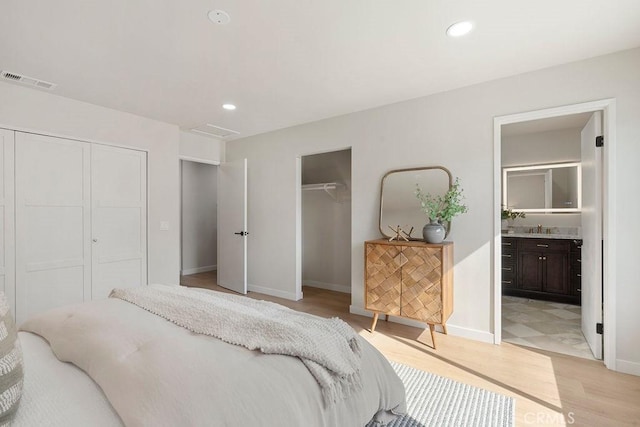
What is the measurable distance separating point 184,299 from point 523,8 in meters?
2.61

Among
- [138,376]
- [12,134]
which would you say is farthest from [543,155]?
[12,134]

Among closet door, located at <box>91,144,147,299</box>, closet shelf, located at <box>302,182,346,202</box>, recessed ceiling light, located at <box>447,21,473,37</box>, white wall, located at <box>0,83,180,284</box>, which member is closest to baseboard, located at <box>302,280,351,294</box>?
closet shelf, located at <box>302,182,346,202</box>

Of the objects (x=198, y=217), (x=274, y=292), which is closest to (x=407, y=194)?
(x=274, y=292)

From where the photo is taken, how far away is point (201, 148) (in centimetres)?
471

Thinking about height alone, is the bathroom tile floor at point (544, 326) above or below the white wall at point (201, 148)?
below

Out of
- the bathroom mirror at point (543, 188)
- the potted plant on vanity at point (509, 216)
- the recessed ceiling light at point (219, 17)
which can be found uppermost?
the recessed ceiling light at point (219, 17)

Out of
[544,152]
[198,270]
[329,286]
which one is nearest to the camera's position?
[544,152]

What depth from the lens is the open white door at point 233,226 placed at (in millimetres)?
4438

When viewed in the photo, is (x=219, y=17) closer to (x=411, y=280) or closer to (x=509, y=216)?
(x=411, y=280)

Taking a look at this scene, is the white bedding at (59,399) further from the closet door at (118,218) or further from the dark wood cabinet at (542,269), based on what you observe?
the dark wood cabinet at (542,269)

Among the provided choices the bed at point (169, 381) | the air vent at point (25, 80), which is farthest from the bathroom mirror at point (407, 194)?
the air vent at point (25, 80)

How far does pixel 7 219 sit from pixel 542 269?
241 inches

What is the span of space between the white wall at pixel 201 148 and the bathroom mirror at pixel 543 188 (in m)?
4.52

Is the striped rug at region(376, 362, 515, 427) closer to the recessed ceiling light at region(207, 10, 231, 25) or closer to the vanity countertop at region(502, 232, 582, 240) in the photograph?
the recessed ceiling light at region(207, 10, 231, 25)
